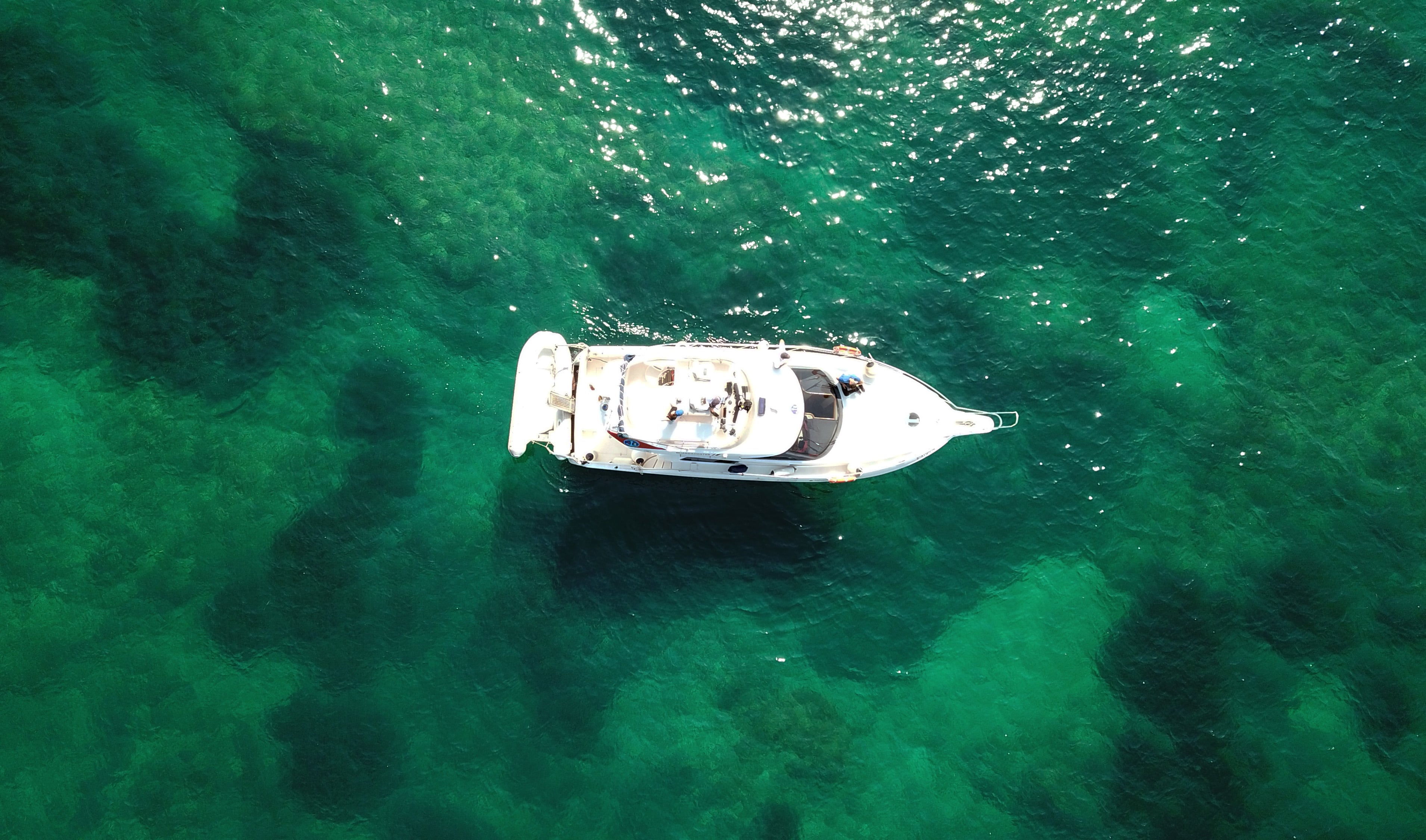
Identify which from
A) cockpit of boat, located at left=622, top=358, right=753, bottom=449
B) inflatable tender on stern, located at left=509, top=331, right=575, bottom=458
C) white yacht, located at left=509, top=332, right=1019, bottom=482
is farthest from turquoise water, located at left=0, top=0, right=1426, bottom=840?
cockpit of boat, located at left=622, top=358, right=753, bottom=449

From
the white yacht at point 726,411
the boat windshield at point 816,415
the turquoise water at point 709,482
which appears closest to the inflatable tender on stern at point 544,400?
the white yacht at point 726,411

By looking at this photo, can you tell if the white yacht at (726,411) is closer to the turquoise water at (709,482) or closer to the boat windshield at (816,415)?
the boat windshield at (816,415)

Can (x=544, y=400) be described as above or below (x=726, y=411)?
below

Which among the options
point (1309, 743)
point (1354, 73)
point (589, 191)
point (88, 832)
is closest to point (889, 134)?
point (589, 191)

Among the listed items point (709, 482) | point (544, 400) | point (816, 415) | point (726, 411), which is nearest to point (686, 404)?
point (726, 411)

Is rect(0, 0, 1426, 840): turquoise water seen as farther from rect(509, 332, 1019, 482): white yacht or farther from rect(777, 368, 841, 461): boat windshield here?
rect(777, 368, 841, 461): boat windshield

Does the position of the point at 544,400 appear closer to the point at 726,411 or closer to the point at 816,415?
the point at 726,411
